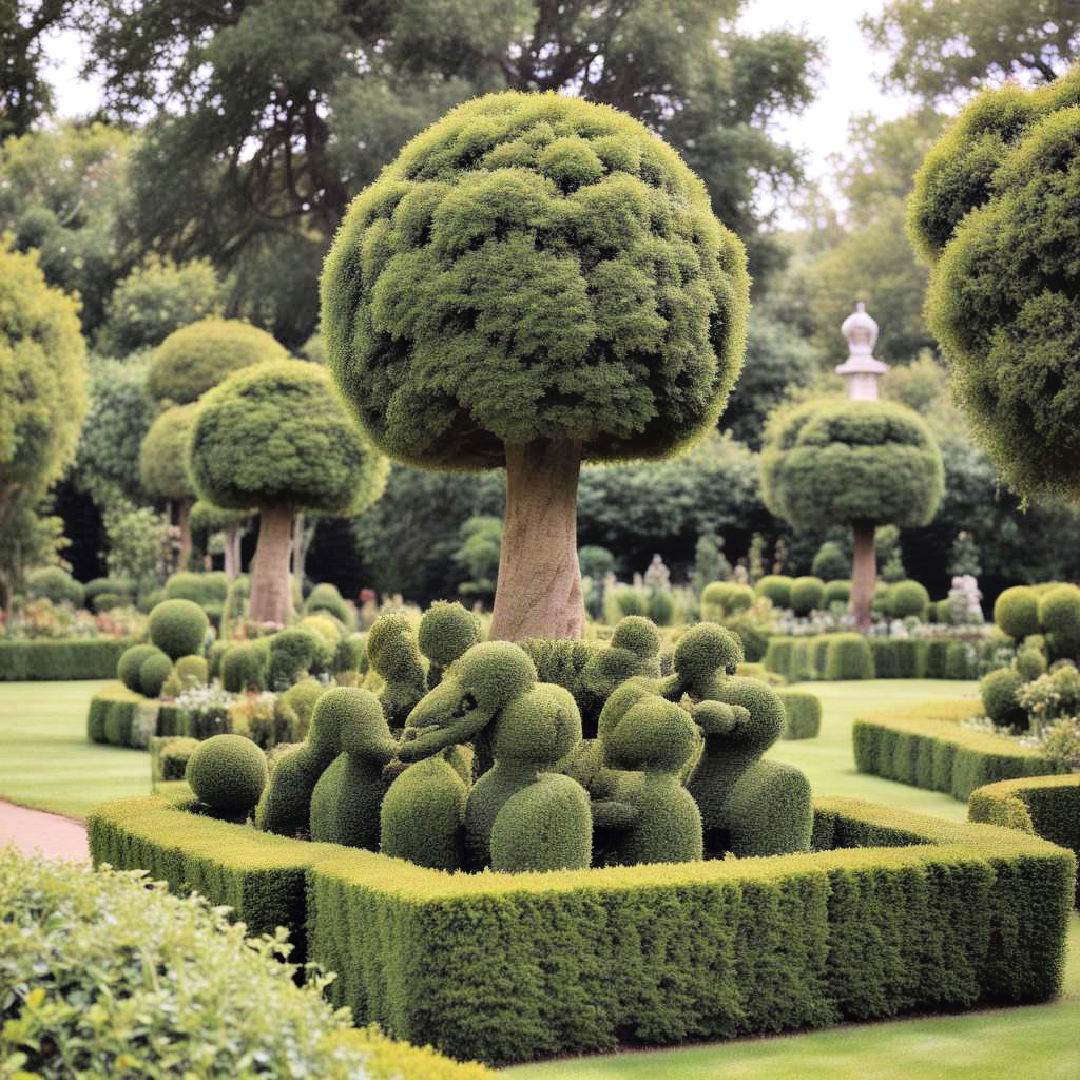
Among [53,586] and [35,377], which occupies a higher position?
[35,377]

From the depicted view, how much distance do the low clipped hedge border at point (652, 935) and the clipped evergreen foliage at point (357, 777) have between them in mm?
259

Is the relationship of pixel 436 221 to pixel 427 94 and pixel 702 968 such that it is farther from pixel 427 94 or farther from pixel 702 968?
pixel 427 94

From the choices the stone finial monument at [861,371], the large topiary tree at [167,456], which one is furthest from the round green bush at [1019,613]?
the large topiary tree at [167,456]

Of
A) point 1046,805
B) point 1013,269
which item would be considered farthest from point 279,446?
point 1046,805

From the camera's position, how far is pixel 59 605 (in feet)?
93.1

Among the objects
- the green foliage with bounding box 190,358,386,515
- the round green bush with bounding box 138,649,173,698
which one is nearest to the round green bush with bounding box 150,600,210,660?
the round green bush with bounding box 138,649,173,698

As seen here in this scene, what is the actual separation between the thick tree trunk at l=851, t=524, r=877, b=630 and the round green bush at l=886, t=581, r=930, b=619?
0.47 m

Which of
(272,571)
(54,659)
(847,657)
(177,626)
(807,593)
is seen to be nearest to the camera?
(177,626)

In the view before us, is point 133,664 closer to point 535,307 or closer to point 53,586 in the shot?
point 535,307

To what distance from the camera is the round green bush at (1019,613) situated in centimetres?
1698

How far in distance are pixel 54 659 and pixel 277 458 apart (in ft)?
27.0

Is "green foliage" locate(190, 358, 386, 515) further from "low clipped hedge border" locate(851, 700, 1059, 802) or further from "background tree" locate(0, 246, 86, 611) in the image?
"low clipped hedge border" locate(851, 700, 1059, 802)

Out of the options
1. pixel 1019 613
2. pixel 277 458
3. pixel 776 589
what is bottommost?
pixel 1019 613

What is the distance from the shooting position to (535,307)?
26.2 feet
